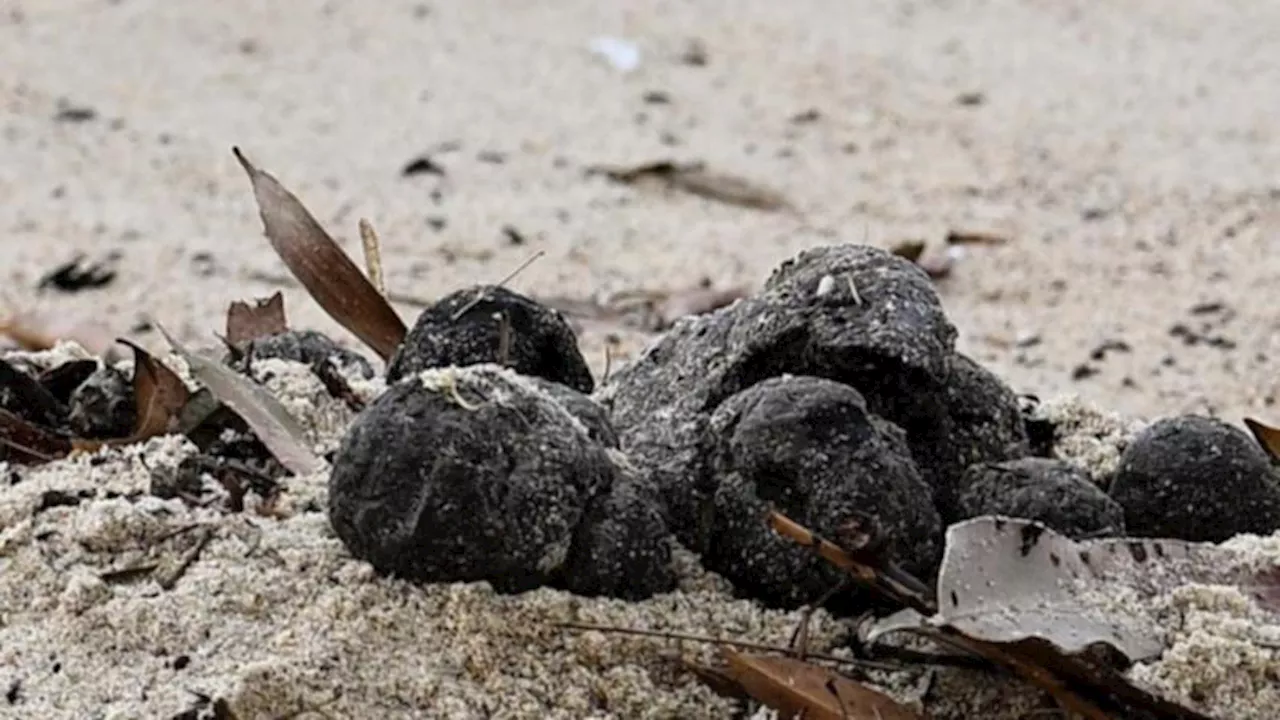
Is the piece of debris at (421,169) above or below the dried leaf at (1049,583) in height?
below

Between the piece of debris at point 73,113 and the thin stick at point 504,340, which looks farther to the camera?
the piece of debris at point 73,113

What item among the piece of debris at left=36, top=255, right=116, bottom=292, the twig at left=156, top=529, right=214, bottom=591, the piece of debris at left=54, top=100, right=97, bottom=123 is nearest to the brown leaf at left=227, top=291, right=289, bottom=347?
the twig at left=156, top=529, right=214, bottom=591

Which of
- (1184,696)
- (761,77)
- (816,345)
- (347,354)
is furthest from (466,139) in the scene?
(1184,696)

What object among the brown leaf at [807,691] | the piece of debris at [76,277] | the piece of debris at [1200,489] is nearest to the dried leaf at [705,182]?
the piece of debris at [76,277]

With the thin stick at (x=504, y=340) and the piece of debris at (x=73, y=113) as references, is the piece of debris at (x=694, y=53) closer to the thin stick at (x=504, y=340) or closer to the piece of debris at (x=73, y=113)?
the piece of debris at (x=73, y=113)

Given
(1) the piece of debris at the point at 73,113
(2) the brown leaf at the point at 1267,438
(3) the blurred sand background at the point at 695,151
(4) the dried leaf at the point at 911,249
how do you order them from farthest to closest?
(1) the piece of debris at the point at 73,113 → (4) the dried leaf at the point at 911,249 → (3) the blurred sand background at the point at 695,151 → (2) the brown leaf at the point at 1267,438

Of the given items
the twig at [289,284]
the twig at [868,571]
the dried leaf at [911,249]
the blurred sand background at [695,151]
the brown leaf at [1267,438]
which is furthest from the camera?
the dried leaf at [911,249]

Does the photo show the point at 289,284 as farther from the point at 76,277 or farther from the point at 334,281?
the point at 334,281
